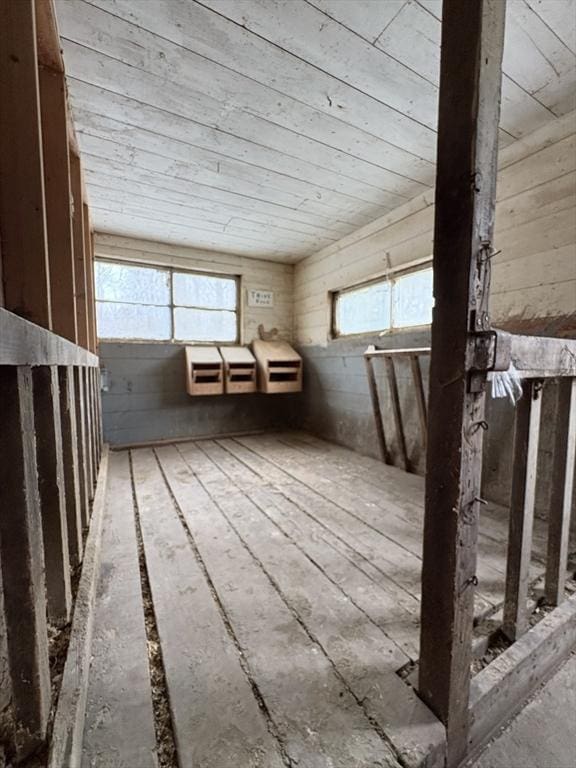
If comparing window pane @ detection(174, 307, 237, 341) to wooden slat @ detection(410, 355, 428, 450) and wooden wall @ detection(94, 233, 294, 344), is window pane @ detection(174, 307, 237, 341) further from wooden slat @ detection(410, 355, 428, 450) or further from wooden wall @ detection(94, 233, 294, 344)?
wooden slat @ detection(410, 355, 428, 450)

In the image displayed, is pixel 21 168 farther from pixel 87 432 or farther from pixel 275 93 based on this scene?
pixel 87 432

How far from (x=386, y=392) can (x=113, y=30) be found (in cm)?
241

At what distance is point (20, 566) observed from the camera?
60 cm

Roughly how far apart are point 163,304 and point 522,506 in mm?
3242

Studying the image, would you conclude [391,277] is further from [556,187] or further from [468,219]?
[468,219]

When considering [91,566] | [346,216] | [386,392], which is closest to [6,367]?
[91,566]

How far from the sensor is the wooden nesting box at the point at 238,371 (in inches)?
130

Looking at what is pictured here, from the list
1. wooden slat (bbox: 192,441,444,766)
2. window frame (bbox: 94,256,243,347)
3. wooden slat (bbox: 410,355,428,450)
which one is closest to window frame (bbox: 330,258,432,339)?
wooden slat (bbox: 410,355,428,450)

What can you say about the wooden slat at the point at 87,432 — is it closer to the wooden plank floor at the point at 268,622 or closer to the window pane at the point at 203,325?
the wooden plank floor at the point at 268,622

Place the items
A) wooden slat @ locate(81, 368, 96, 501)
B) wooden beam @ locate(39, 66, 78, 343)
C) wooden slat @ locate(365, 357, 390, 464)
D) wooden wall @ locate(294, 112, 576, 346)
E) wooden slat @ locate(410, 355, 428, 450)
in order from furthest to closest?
wooden slat @ locate(365, 357, 390, 464), wooden slat @ locate(410, 355, 428, 450), wooden slat @ locate(81, 368, 96, 501), wooden wall @ locate(294, 112, 576, 346), wooden beam @ locate(39, 66, 78, 343)

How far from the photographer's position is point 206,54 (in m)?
1.25

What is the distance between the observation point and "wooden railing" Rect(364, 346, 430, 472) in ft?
7.29

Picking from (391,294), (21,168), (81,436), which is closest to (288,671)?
(81,436)

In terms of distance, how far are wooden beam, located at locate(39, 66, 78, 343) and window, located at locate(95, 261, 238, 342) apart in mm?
1925
